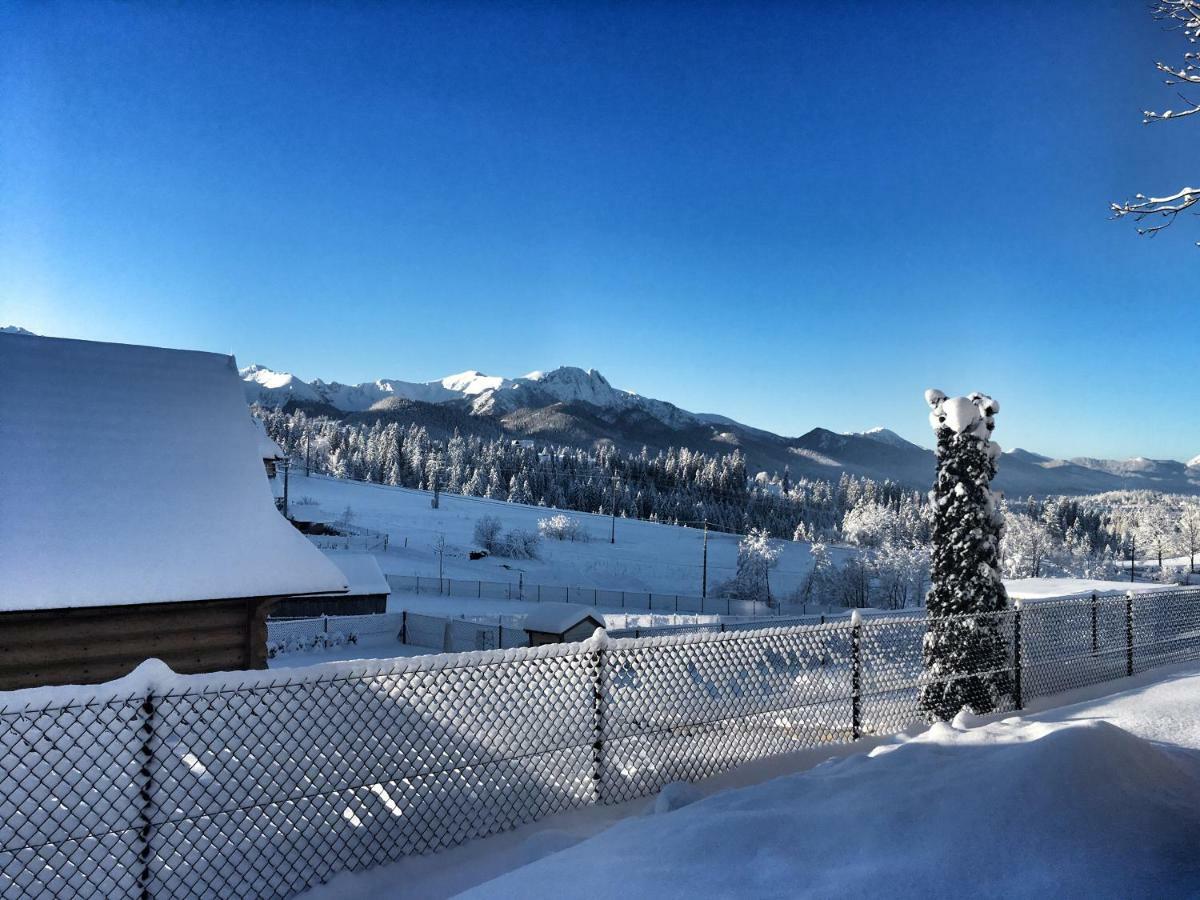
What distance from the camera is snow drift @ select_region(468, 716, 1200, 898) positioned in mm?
3203

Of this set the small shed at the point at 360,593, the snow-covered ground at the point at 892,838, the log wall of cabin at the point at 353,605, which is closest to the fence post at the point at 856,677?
the snow-covered ground at the point at 892,838

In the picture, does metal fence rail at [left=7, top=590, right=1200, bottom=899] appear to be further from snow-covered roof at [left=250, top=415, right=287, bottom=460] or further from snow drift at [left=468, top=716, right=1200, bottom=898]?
snow-covered roof at [left=250, top=415, right=287, bottom=460]

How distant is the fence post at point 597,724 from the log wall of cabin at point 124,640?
14.1 ft

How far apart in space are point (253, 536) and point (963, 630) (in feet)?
30.5

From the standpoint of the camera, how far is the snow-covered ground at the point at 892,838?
322 cm

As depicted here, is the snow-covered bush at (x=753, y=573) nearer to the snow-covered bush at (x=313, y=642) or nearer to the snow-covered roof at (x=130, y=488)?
the snow-covered bush at (x=313, y=642)

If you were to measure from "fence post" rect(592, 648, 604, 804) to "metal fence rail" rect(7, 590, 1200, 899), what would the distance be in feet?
0.05

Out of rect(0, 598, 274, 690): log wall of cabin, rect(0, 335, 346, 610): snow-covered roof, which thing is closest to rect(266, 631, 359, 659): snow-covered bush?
rect(0, 335, 346, 610): snow-covered roof

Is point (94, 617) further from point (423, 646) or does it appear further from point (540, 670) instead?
point (423, 646)

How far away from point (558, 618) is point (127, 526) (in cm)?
1716

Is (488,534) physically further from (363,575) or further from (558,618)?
(558,618)

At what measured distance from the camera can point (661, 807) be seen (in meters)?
4.72

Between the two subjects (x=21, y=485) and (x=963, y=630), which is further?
(x=963, y=630)

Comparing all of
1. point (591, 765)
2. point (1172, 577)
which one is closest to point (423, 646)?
point (591, 765)
